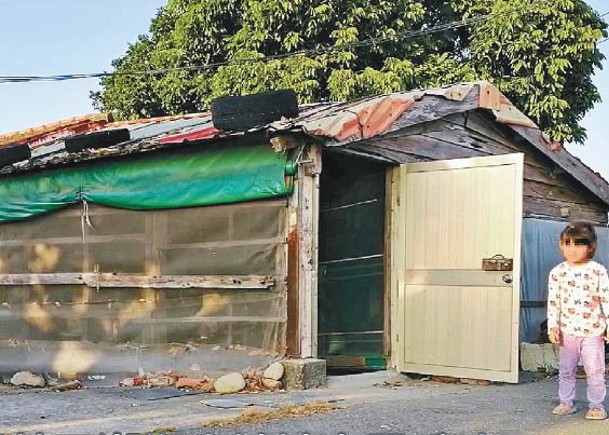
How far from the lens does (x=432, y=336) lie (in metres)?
7.90

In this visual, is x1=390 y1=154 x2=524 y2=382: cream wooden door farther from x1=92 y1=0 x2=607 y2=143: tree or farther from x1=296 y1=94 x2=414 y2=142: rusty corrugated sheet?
x1=92 y1=0 x2=607 y2=143: tree

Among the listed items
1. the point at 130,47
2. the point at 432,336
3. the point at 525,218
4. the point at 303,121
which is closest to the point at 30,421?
the point at 303,121

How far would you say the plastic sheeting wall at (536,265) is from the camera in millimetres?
9938

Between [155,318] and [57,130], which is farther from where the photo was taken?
[57,130]

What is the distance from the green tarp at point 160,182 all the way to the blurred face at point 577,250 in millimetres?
2499

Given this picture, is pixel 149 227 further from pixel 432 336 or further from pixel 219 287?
pixel 432 336

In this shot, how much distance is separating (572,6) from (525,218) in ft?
25.7

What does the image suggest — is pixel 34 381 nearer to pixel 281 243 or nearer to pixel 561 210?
pixel 281 243

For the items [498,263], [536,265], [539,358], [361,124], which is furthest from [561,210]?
[361,124]

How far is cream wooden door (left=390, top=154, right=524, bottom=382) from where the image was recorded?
24.4 feet

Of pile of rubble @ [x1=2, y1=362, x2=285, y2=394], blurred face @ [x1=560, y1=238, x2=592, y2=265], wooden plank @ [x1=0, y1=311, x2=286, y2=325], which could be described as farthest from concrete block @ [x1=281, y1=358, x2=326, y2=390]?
blurred face @ [x1=560, y1=238, x2=592, y2=265]

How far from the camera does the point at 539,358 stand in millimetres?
8531

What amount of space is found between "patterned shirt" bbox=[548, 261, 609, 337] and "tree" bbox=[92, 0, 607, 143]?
11063mm

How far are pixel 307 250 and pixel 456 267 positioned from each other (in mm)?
1488
